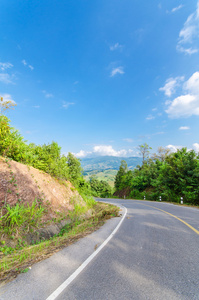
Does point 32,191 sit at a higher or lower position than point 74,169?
lower

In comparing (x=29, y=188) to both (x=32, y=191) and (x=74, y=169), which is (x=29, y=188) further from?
(x=74, y=169)

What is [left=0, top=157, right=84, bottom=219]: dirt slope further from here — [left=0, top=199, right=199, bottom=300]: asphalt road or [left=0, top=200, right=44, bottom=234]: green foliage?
[left=0, top=199, right=199, bottom=300]: asphalt road

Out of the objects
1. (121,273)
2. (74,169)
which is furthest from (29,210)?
(74,169)

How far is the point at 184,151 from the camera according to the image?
67.1 feet

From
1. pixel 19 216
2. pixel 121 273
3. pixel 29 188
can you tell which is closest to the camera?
pixel 121 273

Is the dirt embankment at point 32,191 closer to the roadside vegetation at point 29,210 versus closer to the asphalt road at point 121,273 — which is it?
the roadside vegetation at point 29,210

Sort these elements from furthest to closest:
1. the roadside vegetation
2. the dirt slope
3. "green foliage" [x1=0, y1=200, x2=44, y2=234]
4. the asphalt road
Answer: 1. the dirt slope
2. "green foliage" [x1=0, y1=200, x2=44, y2=234]
3. the roadside vegetation
4. the asphalt road

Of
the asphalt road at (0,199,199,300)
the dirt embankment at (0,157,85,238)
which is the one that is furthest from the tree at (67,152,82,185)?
→ the asphalt road at (0,199,199,300)

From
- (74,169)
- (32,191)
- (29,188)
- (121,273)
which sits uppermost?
(74,169)

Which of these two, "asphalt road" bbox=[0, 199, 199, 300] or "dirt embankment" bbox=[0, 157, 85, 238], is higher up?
"dirt embankment" bbox=[0, 157, 85, 238]

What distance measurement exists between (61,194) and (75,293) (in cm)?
605

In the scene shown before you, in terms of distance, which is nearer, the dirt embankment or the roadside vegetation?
the roadside vegetation

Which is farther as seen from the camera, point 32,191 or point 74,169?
point 74,169

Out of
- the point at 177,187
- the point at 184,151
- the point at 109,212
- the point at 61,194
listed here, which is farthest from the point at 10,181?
the point at 184,151
